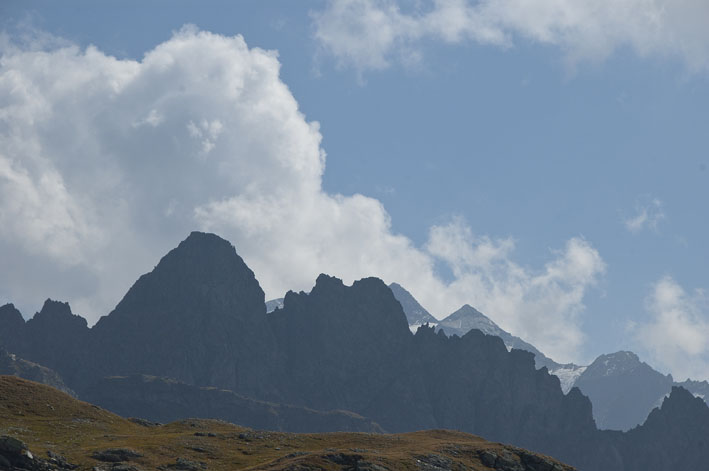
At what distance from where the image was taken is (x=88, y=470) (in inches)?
4596

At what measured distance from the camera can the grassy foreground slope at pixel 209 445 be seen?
12912cm

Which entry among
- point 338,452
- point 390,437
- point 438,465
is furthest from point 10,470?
point 390,437

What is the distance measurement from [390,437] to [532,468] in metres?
27.7

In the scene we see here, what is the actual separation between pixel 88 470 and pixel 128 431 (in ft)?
131

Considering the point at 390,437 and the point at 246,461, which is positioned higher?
the point at 390,437

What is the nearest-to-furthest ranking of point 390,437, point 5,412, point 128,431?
point 5,412 → point 128,431 → point 390,437

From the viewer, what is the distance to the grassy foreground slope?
129 m

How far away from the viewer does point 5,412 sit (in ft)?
477

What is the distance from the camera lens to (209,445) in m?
142

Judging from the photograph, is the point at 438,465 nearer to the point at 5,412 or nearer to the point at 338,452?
the point at 338,452

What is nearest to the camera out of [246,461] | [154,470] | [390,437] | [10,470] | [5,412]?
[10,470]

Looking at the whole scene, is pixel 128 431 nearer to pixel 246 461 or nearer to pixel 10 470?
pixel 246 461

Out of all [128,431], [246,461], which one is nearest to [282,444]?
[246,461]

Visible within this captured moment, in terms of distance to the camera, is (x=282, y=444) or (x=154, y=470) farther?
(x=282, y=444)
